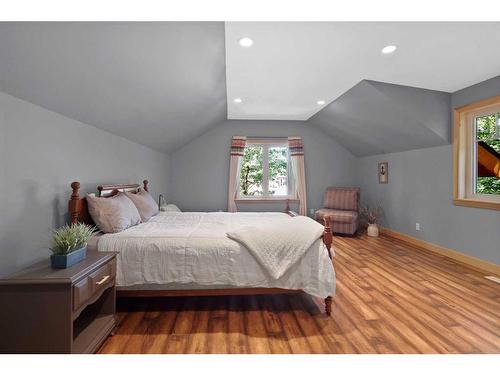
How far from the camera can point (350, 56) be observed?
2.60 meters

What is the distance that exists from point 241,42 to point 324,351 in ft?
8.32

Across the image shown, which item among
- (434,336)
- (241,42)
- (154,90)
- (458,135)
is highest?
(241,42)

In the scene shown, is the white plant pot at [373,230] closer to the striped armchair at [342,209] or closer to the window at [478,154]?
the striped armchair at [342,209]

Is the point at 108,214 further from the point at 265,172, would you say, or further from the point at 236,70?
the point at 265,172

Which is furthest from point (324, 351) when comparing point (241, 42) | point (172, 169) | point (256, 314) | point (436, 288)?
point (172, 169)

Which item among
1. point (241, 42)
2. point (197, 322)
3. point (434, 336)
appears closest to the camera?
point (434, 336)

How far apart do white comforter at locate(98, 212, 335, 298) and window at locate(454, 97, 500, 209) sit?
2.53 metres

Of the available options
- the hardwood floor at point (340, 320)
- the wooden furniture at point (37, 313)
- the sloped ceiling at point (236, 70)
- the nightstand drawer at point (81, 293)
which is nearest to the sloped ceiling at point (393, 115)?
the sloped ceiling at point (236, 70)

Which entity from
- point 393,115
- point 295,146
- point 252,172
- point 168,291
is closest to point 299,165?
point 295,146

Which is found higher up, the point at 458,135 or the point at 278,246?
the point at 458,135

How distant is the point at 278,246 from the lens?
2.10m

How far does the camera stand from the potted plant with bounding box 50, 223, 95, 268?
150cm

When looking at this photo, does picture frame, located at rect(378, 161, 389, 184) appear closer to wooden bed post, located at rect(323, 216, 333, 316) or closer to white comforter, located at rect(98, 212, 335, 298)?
wooden bed post, located at rect(323, 216, 333, 316)

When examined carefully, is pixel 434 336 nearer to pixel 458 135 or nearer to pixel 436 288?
pixel 436 288
